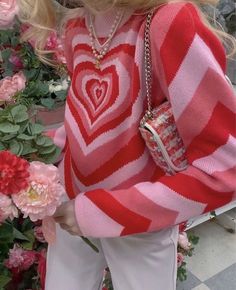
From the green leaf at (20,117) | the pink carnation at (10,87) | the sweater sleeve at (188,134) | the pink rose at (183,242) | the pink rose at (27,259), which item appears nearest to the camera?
the sweater sleeve at (188,134)

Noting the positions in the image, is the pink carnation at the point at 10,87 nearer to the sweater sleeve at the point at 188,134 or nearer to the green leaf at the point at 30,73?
the green leaf at the point at 30,73

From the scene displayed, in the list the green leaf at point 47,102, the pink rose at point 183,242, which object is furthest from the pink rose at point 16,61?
the pink rose at point 183,242

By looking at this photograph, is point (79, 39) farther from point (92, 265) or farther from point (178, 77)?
point (92, 265)

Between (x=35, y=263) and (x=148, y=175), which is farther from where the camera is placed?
(x=35, y=263)

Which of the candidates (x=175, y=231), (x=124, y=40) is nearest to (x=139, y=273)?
(x=175, y=231)

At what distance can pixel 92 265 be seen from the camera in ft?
3.14

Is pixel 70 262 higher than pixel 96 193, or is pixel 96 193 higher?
pixel 96 193

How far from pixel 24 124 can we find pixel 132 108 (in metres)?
0.19

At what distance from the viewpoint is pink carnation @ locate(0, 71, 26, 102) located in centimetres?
109

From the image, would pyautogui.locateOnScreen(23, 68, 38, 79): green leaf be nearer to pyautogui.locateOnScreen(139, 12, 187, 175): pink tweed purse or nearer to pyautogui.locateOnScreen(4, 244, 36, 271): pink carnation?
pyautogui.locateOnScreen(4, 244, 36, 271): pink carnation

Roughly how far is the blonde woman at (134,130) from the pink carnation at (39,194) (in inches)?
3.1

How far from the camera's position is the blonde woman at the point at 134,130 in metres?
Result: 0.69

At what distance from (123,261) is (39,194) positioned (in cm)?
25

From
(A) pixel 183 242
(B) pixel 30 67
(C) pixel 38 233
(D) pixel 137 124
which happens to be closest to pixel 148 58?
(D) pixel 137 124
